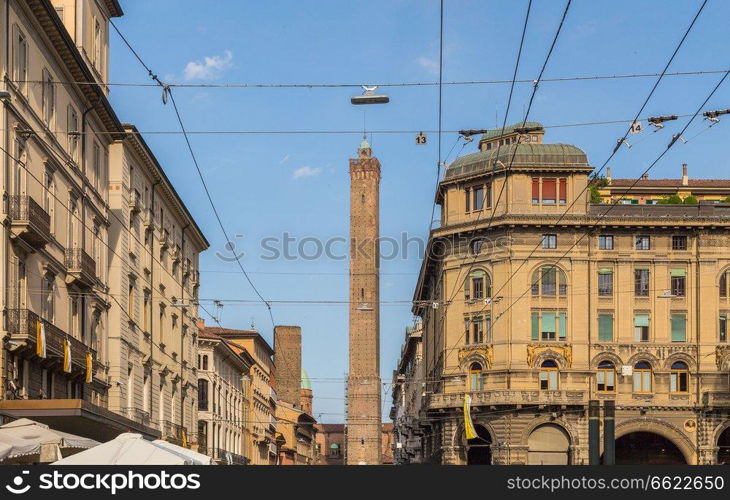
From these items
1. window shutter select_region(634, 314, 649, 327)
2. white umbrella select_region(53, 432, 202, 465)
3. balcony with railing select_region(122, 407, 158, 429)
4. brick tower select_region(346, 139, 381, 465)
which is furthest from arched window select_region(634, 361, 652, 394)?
brick tower select_region(346, 139, 381, 465)

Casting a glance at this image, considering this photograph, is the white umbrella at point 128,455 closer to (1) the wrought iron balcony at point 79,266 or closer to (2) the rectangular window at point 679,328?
(1) the wrought iron balcony at point 79,266

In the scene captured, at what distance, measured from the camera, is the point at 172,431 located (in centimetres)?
6488

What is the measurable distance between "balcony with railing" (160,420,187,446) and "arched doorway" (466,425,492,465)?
15.2 meters

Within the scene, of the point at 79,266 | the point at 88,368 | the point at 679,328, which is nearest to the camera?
the point at 79,266

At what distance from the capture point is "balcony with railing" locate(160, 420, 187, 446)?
2441 inches

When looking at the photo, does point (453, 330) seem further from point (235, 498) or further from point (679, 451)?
point (235, 498)

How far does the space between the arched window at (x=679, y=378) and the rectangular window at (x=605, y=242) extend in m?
6.96

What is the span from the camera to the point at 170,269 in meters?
66.2

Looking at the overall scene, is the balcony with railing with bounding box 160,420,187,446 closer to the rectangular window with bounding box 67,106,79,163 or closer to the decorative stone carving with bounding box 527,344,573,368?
the decorative stone carving with bounding box 527,344,573,368

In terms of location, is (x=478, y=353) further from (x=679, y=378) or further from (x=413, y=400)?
(x=413, y=400)

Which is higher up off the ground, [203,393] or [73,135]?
[73,135]

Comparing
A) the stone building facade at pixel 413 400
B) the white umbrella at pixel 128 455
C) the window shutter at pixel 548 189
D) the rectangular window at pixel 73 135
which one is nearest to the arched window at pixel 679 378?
the window shutter at pixel 548 189

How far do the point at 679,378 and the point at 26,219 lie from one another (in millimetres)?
43188

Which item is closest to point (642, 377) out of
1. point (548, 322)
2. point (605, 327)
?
point (605, 327)
